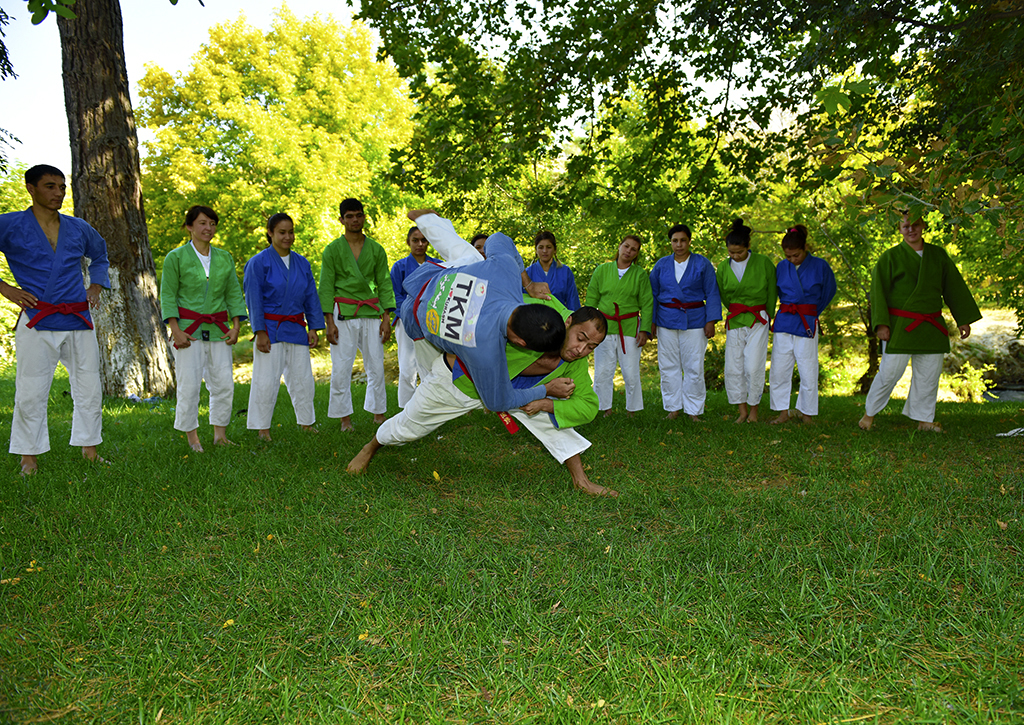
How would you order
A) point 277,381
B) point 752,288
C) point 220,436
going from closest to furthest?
point 220,436
point 277,381
point 752,288

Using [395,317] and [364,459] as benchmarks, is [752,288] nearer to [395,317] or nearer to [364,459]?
[395,317]

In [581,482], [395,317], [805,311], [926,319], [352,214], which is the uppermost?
[352,214]

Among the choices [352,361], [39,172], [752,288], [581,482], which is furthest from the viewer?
[752,288]

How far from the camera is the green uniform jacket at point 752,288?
6914 millimetres

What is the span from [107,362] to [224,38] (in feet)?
48.0

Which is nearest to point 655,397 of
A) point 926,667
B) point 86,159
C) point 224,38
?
Answer: point 926,667

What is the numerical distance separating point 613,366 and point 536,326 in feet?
12.7

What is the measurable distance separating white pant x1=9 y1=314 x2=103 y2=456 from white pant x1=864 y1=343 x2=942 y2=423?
721cm

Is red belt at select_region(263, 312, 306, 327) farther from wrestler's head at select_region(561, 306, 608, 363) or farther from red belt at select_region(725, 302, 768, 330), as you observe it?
red belt at select_region(725, 302, 768, 330)

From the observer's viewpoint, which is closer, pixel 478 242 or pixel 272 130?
pixel 478 242

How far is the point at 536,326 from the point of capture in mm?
3586

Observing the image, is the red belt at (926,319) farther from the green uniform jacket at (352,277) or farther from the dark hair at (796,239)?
the green uniform jacket at (352,277)

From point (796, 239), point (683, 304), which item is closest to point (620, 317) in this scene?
point (683, 304)

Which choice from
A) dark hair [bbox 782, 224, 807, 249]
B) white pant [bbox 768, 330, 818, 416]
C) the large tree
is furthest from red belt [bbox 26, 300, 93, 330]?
the large tree
